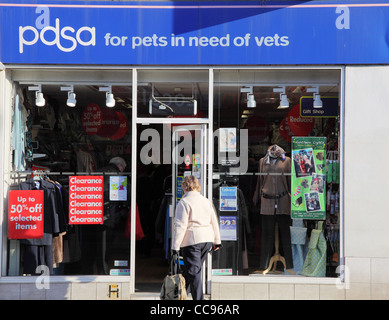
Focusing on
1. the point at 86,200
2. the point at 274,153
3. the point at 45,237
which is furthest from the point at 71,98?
the point at 274,153

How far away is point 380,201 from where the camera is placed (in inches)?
266

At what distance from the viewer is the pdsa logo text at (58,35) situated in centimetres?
687

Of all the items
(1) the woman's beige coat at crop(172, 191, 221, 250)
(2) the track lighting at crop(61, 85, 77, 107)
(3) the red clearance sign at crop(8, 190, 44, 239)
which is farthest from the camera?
(2) the track lighting at crop(61, 85, 77, 107)

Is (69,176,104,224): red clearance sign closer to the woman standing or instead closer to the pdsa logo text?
the woman standing

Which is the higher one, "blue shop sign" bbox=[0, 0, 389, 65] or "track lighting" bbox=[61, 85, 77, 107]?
"blue shop sign" bbox=[0, 0, 389, 65]

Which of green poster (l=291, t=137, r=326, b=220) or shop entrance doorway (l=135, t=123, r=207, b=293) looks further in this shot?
shop entrance doorway (l=135, t=123, r=207, b=293)

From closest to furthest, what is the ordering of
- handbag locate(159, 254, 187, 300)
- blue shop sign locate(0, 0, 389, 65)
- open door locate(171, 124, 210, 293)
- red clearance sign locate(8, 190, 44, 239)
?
handbag locate(159, 254, 187, 300) → blue shop sign locate(0, 0, 389, 65) → red clearance sign locate(8, 190, 44, 239) → open door locate(171, 124, 210, 293)

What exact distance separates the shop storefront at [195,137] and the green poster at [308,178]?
2 cm

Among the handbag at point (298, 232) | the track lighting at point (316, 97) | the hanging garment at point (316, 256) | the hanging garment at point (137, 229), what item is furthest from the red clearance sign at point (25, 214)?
the track lighting at point (316, 97)

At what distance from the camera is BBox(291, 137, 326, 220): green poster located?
7.15 meters

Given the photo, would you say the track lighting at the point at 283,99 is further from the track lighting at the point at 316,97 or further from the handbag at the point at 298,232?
the handbag at the point at 298,232

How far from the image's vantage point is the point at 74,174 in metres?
7.25

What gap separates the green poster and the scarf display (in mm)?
170

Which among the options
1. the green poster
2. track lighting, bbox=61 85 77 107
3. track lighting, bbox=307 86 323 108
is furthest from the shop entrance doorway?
track lighting, bbox=307 86 323 108
